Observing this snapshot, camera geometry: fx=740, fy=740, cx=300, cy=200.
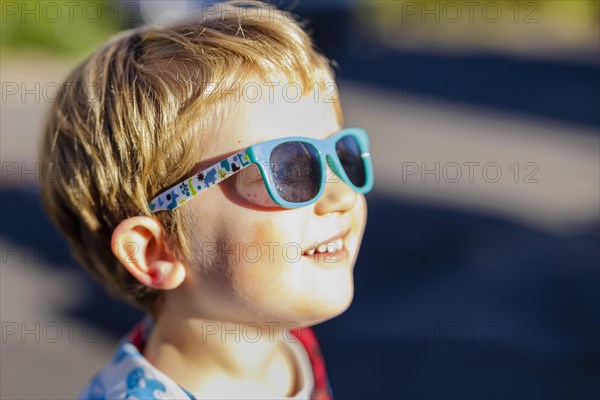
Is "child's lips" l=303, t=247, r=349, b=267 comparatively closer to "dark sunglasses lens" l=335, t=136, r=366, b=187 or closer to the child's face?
the child's face

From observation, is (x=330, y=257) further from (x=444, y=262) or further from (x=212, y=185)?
(x=444, y=262)

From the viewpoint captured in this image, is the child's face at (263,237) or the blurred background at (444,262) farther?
the blurred background at (444,262)

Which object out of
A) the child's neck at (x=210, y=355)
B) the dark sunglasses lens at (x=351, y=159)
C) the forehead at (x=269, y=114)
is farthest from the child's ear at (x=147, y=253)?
the dark sunglasses lens at (x=351, y=159)

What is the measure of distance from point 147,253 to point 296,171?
15.8 inches

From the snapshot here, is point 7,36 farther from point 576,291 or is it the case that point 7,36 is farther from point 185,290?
point 185,290

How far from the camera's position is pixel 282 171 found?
1.59 m

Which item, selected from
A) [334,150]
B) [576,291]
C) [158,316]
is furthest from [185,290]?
[576,291]

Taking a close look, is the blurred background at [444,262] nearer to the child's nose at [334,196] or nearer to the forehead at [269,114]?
the forehead at [269,114]

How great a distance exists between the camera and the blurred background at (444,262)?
3.34 m

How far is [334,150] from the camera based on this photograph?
65.0 inches

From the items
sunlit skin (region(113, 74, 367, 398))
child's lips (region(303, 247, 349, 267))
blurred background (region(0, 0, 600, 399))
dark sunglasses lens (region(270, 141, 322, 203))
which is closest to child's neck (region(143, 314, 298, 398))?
sunlit skin (region(113, 74, 367, 398))

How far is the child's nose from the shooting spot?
1.65 m

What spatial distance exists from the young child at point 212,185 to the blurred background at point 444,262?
1.26 feet

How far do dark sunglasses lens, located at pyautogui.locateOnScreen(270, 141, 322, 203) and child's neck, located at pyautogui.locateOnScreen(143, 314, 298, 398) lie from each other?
36 cm
